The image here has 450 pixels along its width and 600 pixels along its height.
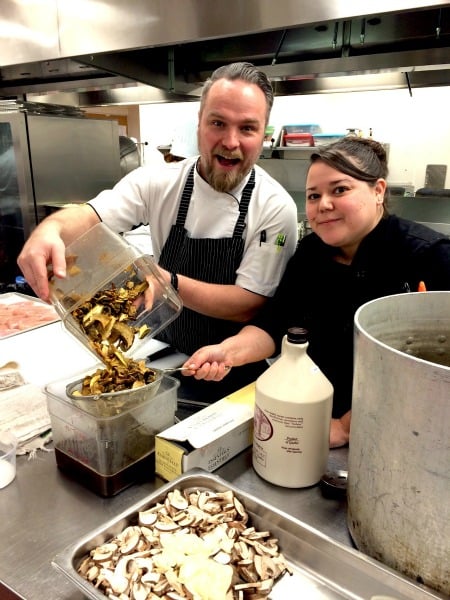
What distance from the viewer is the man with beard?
56.8 inches

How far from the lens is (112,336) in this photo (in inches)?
37.7

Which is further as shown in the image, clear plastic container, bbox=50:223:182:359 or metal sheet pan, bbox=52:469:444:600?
clear plastic container, bbox=50:223:182:359

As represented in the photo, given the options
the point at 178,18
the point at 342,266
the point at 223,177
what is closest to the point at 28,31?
the point at 178,18

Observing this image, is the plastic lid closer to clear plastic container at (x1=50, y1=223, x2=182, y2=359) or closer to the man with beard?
clear plastic container at (x1=50, y1=223, x2=182, y2=359)

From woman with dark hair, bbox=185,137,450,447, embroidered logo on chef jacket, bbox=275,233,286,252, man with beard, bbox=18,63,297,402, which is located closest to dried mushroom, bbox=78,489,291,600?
woman with dark hair, bbox=185,137,450,447

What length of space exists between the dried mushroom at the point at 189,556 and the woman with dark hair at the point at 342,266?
1.12ft

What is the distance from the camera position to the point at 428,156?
10.4ft

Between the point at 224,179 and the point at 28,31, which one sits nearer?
the point at 224,179

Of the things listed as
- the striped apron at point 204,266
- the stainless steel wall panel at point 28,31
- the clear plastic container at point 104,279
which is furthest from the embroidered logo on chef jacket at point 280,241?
the stainless steel wall panel at point 28,31

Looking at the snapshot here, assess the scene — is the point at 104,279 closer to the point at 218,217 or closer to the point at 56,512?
the point at 56,512

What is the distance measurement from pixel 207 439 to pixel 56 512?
0.28 meters

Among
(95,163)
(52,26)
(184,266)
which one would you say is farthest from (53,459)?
(95,163)

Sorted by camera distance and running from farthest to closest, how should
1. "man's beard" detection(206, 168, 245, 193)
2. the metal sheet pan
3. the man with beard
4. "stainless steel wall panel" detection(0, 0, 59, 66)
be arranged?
"stainless steel wall panel" detection(0, 0, 59, 66), "man's beard" detection(206, 168, 245, 193), the man with beard, the metal sheet pan

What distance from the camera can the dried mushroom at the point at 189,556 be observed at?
624 mm
